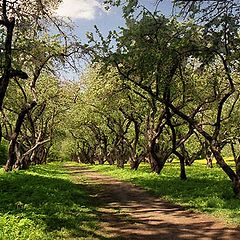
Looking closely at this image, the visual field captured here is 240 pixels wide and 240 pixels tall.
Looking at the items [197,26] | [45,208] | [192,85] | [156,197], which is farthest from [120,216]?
[192,85]

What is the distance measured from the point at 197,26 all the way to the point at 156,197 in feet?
30.7

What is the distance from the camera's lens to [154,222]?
45.2 feet

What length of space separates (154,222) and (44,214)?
13.7ft

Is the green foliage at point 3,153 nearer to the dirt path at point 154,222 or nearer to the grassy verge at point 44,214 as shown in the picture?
the grassy verge at point 44,214

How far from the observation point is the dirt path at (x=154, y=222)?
1180 cm

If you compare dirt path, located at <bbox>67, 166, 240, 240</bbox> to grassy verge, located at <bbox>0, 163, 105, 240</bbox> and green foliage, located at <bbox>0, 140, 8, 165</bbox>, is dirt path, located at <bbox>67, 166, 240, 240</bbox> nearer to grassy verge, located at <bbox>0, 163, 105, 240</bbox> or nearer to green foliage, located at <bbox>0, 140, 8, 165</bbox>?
grassy verge, located at <bbox>0, 163, 105, 240</bbox>

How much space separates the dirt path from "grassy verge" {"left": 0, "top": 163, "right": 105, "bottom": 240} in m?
0.72

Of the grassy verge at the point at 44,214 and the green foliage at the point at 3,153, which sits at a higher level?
the green foliage at the point at 3,153

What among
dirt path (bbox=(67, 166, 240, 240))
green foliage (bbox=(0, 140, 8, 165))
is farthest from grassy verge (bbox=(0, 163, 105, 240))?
green foliage (bbox=(0, 140, 8, 165))

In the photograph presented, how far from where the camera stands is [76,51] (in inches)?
850

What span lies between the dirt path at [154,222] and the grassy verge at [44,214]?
72 centimetres

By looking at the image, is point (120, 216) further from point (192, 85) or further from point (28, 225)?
point (192, 85)

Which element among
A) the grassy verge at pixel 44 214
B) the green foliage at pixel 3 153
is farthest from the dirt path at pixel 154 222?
the green foliage at pixel 3 153

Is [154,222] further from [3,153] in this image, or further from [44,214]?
[3,153]
